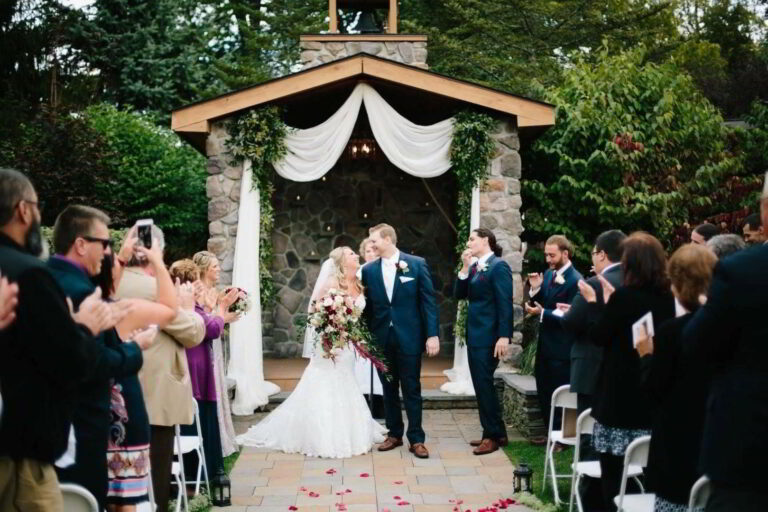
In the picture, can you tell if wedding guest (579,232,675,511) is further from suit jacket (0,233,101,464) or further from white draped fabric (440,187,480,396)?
white draped fabric (440,187,480,396)

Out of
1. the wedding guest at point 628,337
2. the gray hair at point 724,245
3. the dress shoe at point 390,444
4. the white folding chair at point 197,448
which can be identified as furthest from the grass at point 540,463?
the white folding chair at point 197,448

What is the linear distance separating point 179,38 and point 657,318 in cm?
1721

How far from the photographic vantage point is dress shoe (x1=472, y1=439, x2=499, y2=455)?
740 centimetres

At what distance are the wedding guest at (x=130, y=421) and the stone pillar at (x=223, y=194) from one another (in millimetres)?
5975

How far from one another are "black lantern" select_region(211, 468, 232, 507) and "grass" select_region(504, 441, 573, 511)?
7.23ft

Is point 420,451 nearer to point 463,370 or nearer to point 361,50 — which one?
point 463,370

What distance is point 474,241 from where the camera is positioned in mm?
7477

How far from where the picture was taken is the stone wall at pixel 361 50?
1195 centimetres

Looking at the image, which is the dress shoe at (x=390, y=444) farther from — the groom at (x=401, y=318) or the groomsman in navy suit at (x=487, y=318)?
the groomsman in navy suit at (x=487, y=318)

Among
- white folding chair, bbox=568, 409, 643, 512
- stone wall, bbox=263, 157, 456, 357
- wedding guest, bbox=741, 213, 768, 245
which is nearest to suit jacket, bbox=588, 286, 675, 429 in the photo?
white folding chair, bbox=568, 409, 643, 512

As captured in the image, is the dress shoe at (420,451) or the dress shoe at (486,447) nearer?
the dress shoe at (420,451)

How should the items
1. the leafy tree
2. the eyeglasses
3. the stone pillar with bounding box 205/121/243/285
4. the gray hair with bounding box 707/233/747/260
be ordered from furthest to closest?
the leafy tree → the stone pillar with bounding box 205/121/243/285 → the gray hair with bounding box 707/233/747/260 → the eyeglasses

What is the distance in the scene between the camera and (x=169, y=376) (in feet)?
16.0

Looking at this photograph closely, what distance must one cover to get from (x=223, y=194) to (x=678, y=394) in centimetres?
725
